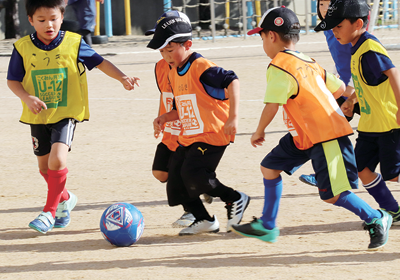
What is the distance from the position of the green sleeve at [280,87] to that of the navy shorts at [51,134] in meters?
1.66

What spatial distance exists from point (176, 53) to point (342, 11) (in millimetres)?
1173

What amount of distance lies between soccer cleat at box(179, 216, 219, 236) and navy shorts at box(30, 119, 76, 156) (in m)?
1.11

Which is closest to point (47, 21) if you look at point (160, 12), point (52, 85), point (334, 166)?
point (52, 85)

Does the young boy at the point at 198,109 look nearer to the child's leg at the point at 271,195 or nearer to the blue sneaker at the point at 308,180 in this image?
the child's leg at the point at 271,195

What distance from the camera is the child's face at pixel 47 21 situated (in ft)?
15.4

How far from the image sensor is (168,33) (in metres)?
4.41

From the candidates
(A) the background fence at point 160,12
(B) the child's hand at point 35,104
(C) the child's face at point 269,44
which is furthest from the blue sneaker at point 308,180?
(A) the background fence at point 160,12

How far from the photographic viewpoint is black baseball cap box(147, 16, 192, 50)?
14.5 ft

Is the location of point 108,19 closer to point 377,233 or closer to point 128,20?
point 128,20

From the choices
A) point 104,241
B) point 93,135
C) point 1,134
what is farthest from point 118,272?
point 1,134

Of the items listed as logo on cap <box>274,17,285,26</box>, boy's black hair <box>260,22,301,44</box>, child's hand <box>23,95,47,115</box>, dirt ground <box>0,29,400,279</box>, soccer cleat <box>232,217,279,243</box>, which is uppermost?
logo on cap <box>274,17,285,26</box>

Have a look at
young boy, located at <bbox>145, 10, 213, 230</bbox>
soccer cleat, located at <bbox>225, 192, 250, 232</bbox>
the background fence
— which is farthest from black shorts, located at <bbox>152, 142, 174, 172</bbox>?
the background fence

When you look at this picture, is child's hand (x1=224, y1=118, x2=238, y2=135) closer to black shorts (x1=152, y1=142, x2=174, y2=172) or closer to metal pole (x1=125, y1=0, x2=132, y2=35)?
black shorts (x1=152, y1=142, x2=174, y2=172)

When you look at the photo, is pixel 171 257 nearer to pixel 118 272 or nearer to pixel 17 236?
pixel 118 272
